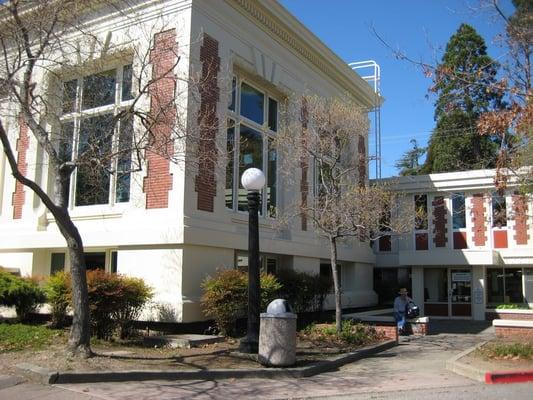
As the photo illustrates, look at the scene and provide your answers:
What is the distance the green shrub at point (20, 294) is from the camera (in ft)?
45.7

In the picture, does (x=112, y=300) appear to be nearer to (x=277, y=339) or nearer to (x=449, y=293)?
(x=277, y=339)

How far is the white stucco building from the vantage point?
1375 cm

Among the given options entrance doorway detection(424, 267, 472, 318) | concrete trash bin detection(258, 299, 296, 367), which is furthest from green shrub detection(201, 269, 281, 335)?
entrance doorway detection(424, 267, 472, 318)

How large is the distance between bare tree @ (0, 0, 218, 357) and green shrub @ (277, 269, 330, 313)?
4.73 m

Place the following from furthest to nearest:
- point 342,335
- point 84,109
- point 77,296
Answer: point 342,335 < point 84,109 < point 77,296

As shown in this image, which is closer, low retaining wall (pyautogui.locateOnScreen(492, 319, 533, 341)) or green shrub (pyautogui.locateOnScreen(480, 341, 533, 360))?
green shrub (pyautogui.locateOnScreen(480, 341, 533, 360))

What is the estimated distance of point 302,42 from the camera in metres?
20.4

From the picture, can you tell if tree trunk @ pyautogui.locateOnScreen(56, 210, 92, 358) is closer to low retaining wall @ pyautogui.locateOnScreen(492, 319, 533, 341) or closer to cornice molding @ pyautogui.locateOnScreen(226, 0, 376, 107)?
cornice molding @ pyautogui.locateOnScreen(226, 0, 376, 107)

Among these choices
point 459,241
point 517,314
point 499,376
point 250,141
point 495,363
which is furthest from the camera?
point 459,241

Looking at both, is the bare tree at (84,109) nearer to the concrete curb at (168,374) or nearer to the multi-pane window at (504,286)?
the concrete curb at (168,374)

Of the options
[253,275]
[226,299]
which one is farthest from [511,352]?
[226,299]

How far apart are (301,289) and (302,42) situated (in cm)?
883

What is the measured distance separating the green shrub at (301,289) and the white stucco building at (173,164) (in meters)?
1.18

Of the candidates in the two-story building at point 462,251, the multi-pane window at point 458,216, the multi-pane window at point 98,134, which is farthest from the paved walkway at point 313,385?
the multi-pane window at point 458,216
